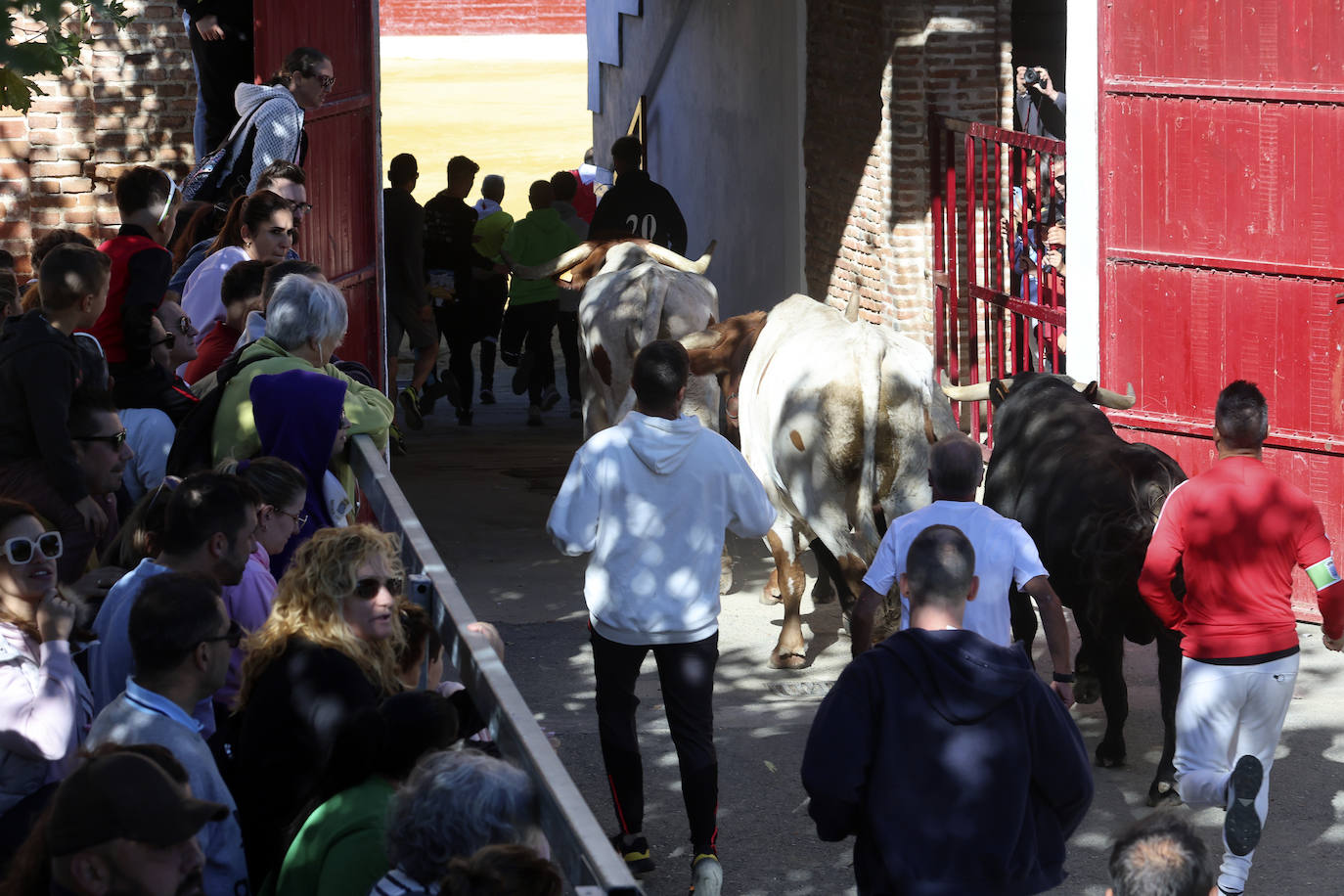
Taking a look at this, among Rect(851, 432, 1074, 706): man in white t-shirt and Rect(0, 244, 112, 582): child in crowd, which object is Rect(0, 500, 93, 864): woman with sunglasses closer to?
Rect(0, 244, 112, 582): child in crowd

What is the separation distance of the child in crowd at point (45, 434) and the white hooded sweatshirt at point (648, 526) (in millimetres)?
1525

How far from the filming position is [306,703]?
3.94 meters

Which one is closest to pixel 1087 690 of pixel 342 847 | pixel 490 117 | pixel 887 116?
pixel 342 847

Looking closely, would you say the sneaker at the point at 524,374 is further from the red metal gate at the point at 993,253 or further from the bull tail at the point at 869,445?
the bull tail at the point at 869,445

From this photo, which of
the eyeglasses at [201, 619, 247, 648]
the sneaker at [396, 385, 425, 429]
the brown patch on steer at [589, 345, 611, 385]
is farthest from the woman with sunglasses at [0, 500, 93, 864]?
the sneaker at [396, 385, 425, 429]

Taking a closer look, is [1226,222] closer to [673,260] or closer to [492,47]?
[673,260]

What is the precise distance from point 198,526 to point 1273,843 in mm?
4255

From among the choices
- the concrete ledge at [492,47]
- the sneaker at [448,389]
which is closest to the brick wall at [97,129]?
the sneaker at [448,389]

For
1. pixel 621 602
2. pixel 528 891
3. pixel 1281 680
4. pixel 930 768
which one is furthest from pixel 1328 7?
pixel 528 891

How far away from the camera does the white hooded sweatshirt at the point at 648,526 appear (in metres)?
5.80

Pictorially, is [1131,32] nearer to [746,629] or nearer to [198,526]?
[746,629]

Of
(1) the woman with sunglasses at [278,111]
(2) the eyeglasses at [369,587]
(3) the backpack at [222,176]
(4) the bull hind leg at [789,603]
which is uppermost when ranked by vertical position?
(1) the woman with sunglasses at [278,111]

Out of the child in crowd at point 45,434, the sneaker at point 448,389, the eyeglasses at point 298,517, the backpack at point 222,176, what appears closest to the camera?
the eyeglasses at point 298,517

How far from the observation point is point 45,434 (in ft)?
17.3
